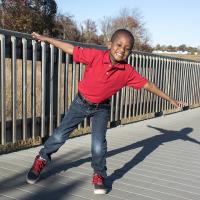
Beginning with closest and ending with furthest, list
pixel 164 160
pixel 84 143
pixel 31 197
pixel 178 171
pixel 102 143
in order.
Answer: pixel 31 197 → pixel 102 143 → pixel 178 171 → pixel 164 160 → pixel 84 143

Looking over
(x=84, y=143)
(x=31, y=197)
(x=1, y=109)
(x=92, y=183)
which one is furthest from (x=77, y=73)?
(x=31, y=197)

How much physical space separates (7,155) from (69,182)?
4.28 feet

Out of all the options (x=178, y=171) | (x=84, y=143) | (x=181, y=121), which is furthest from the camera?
(x=181, y=121)

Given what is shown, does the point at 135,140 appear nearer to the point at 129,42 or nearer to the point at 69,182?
the point at 69,182

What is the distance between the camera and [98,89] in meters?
4.37

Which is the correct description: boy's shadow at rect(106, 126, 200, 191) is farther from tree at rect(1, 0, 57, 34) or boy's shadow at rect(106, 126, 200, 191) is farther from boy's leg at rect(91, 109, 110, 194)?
tree at rect(1, 0, 57, 34)

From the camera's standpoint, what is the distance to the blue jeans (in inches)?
173

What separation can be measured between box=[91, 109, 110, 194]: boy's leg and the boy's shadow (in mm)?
242

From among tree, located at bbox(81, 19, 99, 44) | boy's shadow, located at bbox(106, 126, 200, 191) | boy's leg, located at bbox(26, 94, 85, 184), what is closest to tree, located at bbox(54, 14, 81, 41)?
tree, located at bbox(81, 19, 99, 44)

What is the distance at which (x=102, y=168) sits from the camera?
4441mm

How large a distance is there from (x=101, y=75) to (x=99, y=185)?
1.02m

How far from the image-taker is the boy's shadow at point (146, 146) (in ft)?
16.9

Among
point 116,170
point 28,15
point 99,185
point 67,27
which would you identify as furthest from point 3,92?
point 67,27

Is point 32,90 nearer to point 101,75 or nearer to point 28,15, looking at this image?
point 101,75
